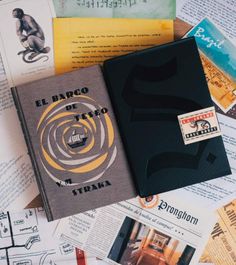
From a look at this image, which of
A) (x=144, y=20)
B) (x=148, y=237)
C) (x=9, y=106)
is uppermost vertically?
(x=144, y=20)

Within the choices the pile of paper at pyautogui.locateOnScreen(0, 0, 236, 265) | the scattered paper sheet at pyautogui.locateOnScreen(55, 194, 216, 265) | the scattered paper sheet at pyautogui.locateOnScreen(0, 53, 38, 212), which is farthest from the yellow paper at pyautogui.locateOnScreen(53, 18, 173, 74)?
the scattered paper sheet at pyautogui.locateOnScreen(55, 194, 216, 265)

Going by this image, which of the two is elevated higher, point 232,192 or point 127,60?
point 127,60

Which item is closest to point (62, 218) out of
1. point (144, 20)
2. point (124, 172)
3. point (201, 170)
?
point (124, 172)

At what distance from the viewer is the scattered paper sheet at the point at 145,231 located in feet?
2.41

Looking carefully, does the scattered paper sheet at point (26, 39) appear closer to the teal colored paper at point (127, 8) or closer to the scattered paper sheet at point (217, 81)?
the teal colored paper at point (127, 8)

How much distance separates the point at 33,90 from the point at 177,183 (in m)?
0.29

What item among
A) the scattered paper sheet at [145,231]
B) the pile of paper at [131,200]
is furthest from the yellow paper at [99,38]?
the scattered paper sheet at [145,231]

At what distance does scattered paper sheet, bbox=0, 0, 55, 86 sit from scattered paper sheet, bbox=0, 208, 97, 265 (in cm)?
24

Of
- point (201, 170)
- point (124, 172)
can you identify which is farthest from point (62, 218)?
point (201, 170)

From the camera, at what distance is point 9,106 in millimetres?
711

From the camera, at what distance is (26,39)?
2.34ft

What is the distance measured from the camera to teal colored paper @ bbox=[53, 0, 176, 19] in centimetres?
72

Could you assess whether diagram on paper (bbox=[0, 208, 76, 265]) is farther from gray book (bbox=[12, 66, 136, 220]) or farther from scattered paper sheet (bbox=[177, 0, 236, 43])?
scattered paper sheet (bbox=[177, 0, 236, 43])

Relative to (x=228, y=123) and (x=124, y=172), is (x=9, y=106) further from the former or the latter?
(x=228, y=123)
